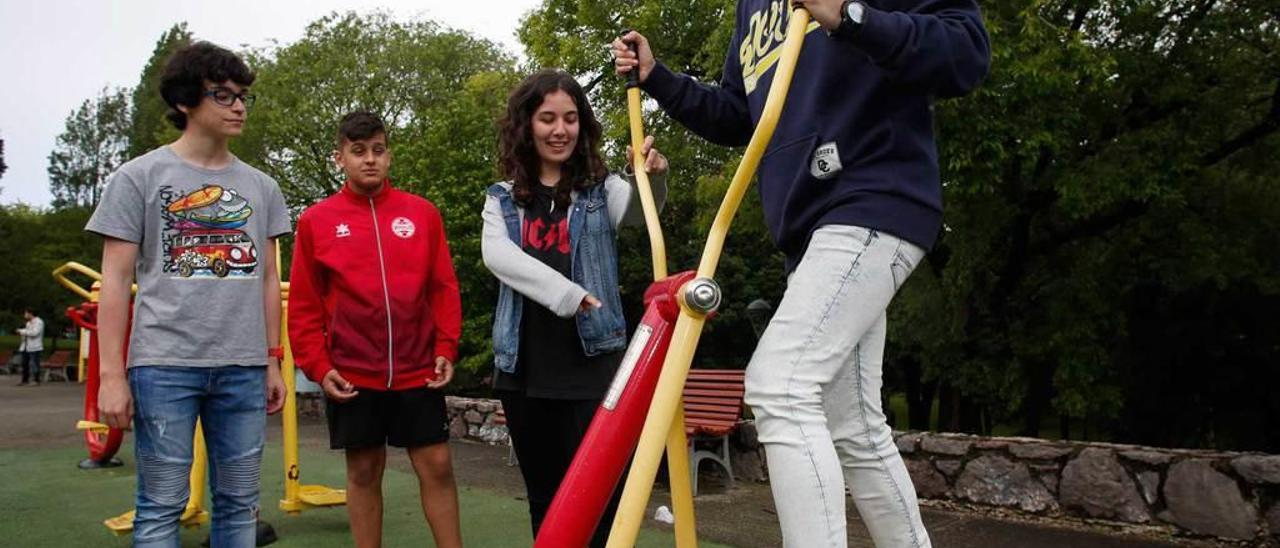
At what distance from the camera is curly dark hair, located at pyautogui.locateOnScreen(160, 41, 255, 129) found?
264 cm

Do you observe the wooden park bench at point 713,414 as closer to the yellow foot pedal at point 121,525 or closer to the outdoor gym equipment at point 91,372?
the yellow foot pedal at point 121,525

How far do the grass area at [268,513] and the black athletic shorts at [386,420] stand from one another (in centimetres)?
125

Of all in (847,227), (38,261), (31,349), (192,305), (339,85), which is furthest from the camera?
(38,261)

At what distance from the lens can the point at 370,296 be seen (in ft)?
10.2

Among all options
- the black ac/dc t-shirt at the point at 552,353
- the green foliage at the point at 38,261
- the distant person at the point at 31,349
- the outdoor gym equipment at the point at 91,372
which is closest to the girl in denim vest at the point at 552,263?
the black ac/dc t-shirt at the point at 552,353

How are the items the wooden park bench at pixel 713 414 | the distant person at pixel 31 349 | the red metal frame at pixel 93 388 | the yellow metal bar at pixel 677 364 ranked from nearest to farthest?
the yellow metal bar at pixel 677 364 → the red metal frame at pixel 93 388 → the wooden park bench at pixel 713 414 → the distant person at pixel 31 349

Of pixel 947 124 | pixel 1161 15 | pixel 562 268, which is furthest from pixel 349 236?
pixel 1161 15

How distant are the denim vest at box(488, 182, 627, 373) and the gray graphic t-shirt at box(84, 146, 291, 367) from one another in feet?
2.24

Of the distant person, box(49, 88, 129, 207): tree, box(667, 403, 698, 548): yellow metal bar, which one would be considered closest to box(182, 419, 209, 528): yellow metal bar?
box(667, 403, 698, 548): yellow metal bar

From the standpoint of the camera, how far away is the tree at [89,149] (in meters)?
61.4

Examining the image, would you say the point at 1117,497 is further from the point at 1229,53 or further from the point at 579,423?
the point at 1229,53

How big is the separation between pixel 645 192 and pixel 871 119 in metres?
0.52

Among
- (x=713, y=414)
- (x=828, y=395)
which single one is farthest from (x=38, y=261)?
(x=828, y=395)

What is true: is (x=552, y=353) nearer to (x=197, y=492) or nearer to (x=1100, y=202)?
(x=197, y=492)
